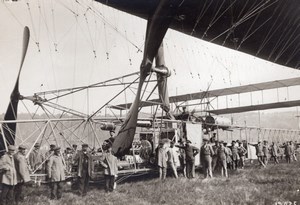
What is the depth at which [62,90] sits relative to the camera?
1324 centimetres

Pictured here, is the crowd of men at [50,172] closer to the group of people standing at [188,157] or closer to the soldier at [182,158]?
the group of people standing at [188,157]

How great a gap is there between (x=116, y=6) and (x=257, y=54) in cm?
1140

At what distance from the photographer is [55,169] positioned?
838 centimetres

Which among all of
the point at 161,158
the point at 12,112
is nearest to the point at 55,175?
the point at 12,112

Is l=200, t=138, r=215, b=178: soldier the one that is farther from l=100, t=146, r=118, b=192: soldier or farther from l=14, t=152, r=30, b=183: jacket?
l=14, t=152, r=30, b=183: jacket

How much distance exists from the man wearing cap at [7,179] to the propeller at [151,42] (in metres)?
2.64

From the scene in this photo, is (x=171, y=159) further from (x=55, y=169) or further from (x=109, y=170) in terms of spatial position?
(x=55, y=169)

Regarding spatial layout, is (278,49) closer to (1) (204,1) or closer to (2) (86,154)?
(1) (204,1)

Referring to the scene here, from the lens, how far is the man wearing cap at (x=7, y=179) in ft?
23.8

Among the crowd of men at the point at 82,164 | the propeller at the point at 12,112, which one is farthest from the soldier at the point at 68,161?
the propeller at the point at 12,112

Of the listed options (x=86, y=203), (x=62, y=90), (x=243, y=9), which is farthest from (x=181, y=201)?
(x=243, y=9)

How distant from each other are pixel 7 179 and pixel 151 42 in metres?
4.69

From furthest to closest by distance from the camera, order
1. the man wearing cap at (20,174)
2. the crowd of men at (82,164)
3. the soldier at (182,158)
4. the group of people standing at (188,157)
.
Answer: the soldier at (182,158) → the group of people standing at (188,157) → the man wearing cap at (20,174) → the crowd of men at (82,164)

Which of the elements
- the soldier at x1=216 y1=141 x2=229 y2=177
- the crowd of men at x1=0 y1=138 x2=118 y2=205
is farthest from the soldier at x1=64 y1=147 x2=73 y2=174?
the soldier at x1=216 y1=141 x2=229 y2=177
